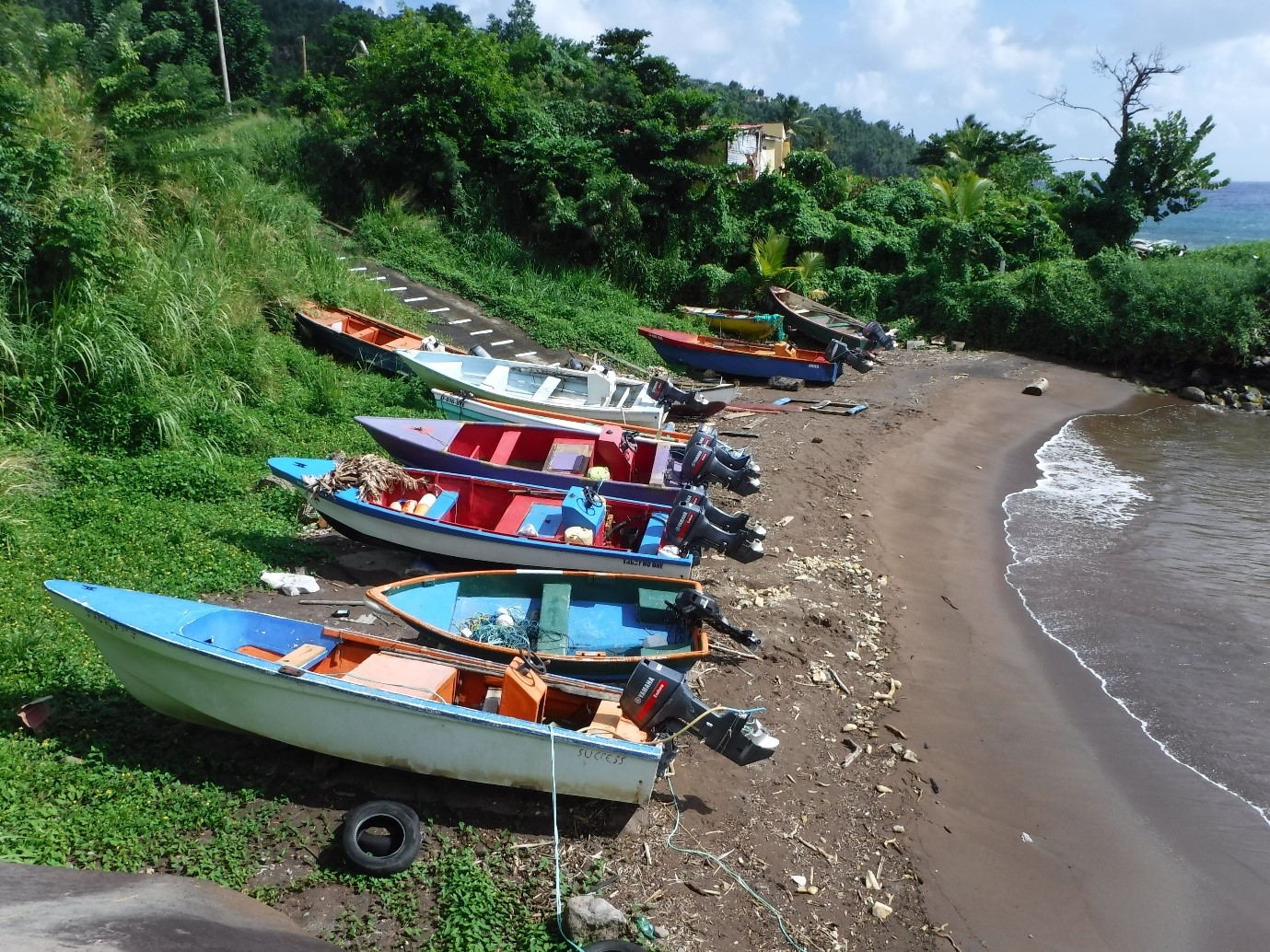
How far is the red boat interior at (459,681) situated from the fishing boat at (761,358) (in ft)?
44.2

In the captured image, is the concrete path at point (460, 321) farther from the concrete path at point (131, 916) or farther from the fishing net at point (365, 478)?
the concrete path at point (131, 916)

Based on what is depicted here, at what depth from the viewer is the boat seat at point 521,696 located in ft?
21.9

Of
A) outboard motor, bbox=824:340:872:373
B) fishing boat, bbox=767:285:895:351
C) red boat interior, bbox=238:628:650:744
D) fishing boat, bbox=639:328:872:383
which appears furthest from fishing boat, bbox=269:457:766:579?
fishing boat, bbox=767:285:895:351

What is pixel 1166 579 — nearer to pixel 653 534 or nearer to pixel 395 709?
pixel 653 534

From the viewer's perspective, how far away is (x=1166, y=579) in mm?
12086

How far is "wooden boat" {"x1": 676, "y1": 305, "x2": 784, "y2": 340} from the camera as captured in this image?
21.9m

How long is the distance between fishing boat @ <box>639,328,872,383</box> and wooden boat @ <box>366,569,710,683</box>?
11.8 meters

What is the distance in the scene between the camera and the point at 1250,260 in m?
24.6

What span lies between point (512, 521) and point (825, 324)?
590 inches

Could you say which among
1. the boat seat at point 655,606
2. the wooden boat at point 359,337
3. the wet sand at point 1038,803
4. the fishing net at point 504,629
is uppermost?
the wooden boat at point 359,337

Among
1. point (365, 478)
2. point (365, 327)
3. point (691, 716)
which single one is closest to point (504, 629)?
point (691, 716)

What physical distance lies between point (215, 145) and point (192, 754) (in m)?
12.3

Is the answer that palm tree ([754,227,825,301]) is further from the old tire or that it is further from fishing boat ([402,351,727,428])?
the old tire

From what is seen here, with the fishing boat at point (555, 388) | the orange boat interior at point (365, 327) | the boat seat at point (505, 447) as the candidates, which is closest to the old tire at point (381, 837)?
the boat seat at point (505, 447)
